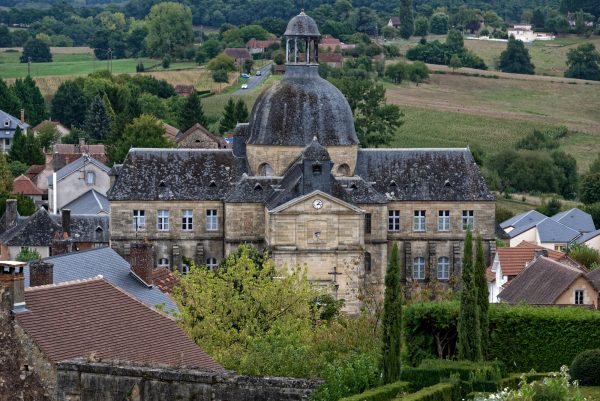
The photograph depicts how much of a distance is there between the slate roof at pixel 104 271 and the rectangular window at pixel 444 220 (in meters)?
34.2

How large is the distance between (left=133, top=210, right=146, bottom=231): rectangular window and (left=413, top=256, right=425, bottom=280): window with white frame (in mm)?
13343

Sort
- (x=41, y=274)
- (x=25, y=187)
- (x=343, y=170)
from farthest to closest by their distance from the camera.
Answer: (x=25, y=187)
(x=343, y=170)
(x=41, y=274)

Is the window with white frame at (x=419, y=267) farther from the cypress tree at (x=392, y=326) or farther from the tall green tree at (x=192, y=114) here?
the tall green tree at (x=192, y=114)

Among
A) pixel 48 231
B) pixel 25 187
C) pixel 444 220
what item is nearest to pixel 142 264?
pixel 444 220

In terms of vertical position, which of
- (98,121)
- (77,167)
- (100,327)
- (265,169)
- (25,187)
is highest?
(100,327)

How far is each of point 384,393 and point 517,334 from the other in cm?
1548

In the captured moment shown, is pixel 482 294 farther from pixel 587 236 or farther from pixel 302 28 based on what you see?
→ pixel 587 236

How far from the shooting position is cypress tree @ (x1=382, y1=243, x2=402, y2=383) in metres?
43.9

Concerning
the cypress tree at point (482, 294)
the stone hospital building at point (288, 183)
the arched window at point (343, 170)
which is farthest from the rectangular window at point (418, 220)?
the cypress tree at point (482, 294)

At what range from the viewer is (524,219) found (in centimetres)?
11712

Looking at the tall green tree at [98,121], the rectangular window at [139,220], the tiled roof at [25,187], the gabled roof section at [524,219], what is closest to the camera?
the rectangular window at [139,220]

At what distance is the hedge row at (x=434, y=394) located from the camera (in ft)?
121

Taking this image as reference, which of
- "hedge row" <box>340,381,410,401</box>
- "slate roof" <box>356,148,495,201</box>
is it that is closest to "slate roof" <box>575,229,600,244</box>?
"slate roof" <box>356,148,495,201</box>

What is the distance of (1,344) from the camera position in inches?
1345
